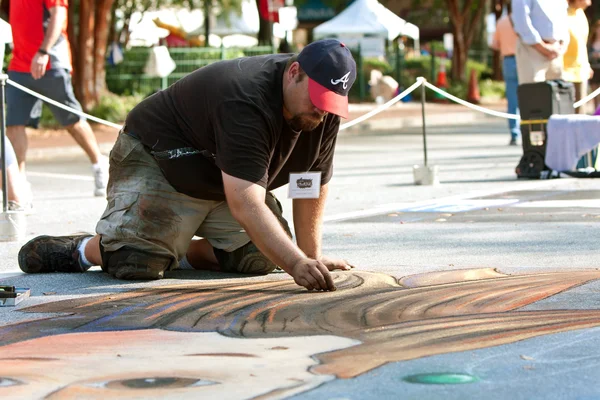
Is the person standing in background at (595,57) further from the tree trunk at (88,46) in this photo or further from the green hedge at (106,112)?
the tree trunk at (88,46)

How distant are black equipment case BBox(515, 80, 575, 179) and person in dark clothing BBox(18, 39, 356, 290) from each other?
5151 millimetres

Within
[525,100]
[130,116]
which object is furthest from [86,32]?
[130,116]

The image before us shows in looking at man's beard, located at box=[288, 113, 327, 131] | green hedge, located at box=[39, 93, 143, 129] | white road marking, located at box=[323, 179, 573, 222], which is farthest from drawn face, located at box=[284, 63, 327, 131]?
green hedge, located at box=[39, 93, 143, 129]

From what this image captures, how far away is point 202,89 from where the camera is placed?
527 centimetres

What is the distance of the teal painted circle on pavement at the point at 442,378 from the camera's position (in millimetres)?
3555

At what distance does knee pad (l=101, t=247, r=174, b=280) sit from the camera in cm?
550

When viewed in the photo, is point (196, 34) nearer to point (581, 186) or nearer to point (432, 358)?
point (581, 186)

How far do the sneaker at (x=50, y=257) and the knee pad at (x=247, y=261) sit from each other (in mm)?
705

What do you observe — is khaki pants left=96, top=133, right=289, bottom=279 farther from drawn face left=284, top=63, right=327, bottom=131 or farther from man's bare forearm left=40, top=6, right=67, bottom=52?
man's bare forearm left=40, top=6, right=67, bottom=52

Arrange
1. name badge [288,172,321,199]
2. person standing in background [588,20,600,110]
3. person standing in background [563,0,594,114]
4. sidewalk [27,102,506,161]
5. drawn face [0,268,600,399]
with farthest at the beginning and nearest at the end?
person standing in background [588,20,600,110], sidewalk [27,102,506,161], person standing in background [563,0,594,114], name badge [288,172,321,199], drawn face [0,268,600,399]

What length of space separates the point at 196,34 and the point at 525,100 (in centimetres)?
3862

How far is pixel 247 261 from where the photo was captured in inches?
225

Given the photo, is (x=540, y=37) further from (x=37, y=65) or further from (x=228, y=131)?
(x=228, y=131)

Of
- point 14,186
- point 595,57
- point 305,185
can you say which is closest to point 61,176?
point 14,186
